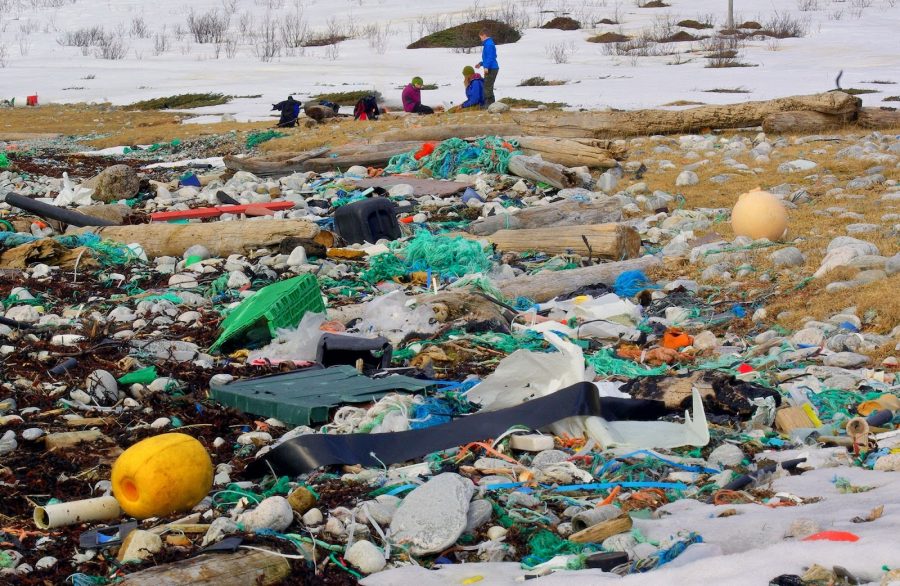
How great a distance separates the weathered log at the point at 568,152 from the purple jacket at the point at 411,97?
657 cm

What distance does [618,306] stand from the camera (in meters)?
6.32

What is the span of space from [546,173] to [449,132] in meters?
2.84

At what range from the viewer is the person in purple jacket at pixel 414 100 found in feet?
58.4

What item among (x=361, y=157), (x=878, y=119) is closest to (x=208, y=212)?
(x=361, y=157)

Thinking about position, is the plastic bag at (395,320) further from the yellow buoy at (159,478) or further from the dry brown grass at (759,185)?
the yellow buoy at (159,478)

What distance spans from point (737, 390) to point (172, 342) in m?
3.17

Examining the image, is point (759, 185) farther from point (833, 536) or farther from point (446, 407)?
point (833, 536)

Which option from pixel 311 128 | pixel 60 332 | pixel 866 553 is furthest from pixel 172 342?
pixel 311 128

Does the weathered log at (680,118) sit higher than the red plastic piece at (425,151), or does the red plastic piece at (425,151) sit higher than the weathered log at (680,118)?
the weathered log at (680,118)

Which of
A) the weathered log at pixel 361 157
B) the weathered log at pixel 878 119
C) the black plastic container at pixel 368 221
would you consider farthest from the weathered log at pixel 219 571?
the weathered log at pixel 878 119

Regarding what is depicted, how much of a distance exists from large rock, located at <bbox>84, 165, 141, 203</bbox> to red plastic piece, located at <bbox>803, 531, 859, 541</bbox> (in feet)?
31.6

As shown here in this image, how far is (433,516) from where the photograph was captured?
3320 mm

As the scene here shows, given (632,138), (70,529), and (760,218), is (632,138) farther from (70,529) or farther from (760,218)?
(70,529)

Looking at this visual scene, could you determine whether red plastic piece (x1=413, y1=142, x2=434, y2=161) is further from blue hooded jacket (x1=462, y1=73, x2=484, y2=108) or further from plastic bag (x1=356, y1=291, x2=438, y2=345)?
plastic bag (x1=356, y1=291, x2=438, y2=345)
